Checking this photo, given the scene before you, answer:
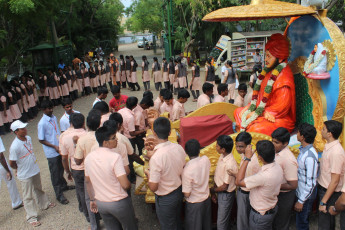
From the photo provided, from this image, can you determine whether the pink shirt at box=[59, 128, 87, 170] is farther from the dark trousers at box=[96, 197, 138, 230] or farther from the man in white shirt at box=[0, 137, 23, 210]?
the dark trousers at box=[96, 197, 138, 230]

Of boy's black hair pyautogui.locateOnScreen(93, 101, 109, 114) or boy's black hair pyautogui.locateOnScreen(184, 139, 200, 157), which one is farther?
boy's black hair pyautogui.locateOnScreen(93, 101, 109, 114)

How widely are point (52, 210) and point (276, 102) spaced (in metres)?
4.25

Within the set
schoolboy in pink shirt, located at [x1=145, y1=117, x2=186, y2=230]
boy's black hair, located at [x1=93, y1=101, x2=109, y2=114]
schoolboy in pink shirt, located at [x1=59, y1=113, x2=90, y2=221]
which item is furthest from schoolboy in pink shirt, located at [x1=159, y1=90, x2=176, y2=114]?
schoolboy in pink shirt, located at [x1=145, y1=117, x2=186, y2=230]

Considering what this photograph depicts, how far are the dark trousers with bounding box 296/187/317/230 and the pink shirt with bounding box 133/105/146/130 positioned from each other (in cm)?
312

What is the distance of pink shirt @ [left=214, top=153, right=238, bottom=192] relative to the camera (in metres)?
3.61

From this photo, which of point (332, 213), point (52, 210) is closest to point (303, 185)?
point (332, 213)

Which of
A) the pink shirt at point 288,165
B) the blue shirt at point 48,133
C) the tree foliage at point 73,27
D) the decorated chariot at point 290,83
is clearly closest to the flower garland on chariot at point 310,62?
the decorated chariot at point 290,83

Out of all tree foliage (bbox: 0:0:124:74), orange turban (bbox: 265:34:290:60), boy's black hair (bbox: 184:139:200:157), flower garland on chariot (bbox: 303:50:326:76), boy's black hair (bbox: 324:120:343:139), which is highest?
tree foliage (bbox: 0:0:124:74)

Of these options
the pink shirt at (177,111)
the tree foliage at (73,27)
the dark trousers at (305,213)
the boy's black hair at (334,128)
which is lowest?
the dark trousers at (305,213)

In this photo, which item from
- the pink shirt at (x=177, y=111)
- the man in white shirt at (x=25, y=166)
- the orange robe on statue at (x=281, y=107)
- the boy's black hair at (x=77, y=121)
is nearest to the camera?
the boy's black hair at (x=77, y=121)

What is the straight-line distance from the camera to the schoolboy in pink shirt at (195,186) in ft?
11.3

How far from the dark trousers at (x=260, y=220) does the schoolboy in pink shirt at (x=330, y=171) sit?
2.45 feet

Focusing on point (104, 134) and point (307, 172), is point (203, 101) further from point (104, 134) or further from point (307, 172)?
point (104, 134)

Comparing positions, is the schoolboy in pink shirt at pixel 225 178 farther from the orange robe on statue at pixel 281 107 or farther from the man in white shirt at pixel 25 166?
the man in white shirt at pixel 25 166
